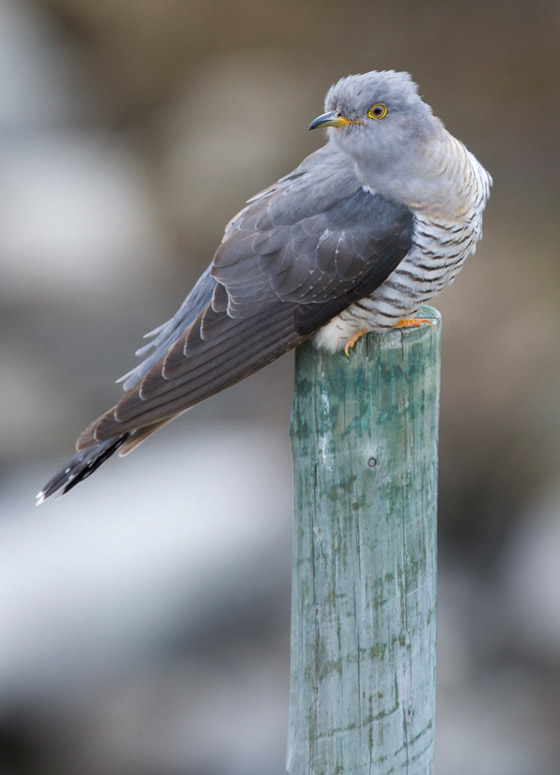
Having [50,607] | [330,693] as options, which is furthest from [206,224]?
[330,693]

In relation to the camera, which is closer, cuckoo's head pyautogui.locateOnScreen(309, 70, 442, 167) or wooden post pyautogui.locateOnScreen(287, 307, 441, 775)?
wooden post pyautogui.locateOnScreen(287, 307, 441, 775)

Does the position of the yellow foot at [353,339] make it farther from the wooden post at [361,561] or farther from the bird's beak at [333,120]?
the bird's beak at [333,120]

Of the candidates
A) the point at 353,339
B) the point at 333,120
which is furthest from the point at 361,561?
the point at 333,120

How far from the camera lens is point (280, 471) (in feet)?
22.4

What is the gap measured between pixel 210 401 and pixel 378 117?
4.51 metres

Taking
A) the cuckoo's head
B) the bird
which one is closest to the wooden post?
the bird

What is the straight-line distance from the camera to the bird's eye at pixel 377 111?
3322 millimetres

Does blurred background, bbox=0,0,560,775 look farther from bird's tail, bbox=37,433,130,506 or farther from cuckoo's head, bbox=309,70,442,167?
cuckoo's head, bbox=309,70,442,167

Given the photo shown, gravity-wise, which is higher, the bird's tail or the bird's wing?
the bird's wing

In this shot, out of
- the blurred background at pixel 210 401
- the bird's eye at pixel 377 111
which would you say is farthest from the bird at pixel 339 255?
the blurred background at pixel 210 401

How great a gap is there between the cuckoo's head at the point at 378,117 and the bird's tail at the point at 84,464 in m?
1.27

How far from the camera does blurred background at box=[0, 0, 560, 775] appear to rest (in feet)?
18.6

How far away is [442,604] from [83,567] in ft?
7.34

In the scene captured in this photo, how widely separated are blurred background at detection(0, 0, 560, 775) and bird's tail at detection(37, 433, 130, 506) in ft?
8.39
